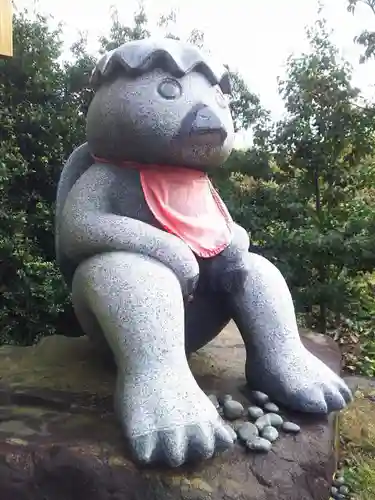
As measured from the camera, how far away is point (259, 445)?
1.55 metres

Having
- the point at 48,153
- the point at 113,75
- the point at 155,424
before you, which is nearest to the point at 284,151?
the point at 48,153

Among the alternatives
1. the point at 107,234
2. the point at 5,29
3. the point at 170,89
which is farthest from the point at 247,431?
the point at 5,29

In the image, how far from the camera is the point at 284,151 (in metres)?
3.59

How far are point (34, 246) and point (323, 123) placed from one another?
1.75 metres

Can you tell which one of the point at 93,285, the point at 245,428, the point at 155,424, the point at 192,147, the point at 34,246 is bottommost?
the point at 34,246

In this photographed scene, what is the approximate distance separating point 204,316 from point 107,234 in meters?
0.46

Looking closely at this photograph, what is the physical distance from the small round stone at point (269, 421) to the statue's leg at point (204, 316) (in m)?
0.36

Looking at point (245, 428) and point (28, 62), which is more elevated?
point (28, 62)

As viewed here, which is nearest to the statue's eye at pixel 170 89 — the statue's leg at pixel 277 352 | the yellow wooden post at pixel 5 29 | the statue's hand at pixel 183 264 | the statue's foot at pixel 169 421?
the statue's hand at pixel 183 264

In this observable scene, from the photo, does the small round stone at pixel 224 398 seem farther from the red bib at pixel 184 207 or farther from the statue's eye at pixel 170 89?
the statue's eye at pixel 170 89

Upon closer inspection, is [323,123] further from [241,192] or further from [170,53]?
[170,53]

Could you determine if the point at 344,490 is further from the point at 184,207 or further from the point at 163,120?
the point at 163,120

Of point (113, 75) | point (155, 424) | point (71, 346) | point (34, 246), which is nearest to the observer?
point (155, 424)

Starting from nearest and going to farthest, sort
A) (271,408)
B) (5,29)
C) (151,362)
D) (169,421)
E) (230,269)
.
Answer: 1. (169,421)
2. (151,362)
3. (271,408)
4. (230,269)
5. (5,29)
